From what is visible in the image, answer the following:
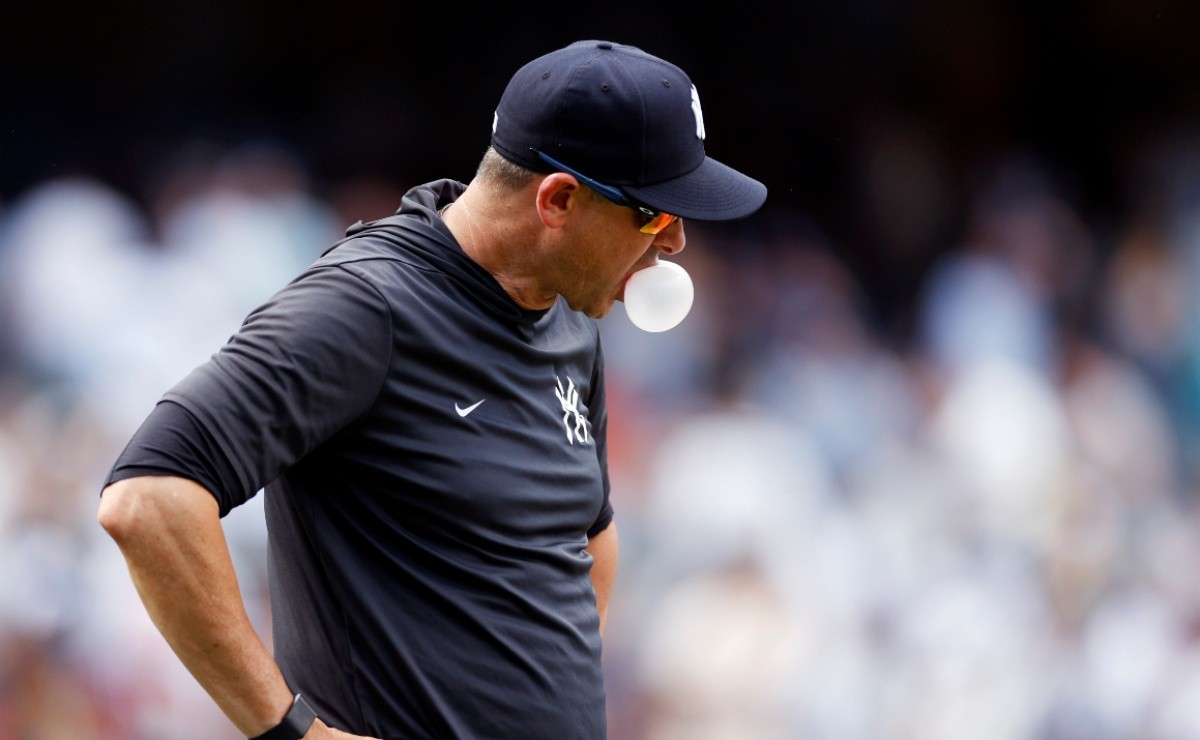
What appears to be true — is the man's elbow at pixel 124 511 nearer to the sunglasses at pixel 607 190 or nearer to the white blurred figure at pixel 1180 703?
the sunglasses at pixel 607 190

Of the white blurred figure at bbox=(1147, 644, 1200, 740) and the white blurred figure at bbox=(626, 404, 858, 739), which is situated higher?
the white blurred figure at bbox=(626, 404, 858, 739)

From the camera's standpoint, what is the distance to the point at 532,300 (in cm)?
188

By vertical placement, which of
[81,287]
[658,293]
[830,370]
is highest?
[658,293]

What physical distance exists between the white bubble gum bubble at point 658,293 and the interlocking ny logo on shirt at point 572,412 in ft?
0.48

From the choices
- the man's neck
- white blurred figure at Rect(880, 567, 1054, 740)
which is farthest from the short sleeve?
white blurred figure at Rect(880, 567, 1054, 740)

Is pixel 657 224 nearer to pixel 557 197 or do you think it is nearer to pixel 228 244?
pixel 557 197

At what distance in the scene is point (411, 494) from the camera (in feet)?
5.49

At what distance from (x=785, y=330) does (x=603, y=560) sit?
2.47 meters

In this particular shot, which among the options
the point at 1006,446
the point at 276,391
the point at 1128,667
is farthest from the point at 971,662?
the point at 276,391

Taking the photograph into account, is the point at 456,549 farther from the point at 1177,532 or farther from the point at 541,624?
the point at 1177,532

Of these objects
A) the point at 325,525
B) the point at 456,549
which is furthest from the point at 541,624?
the point at 325,525

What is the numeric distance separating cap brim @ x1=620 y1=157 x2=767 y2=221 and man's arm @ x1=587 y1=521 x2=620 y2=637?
653 mm

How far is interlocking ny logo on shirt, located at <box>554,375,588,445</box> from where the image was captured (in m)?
1.91

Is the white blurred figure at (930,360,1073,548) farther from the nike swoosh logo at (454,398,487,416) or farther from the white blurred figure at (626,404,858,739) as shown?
the nike swoosh logo at (454,398,487,416)
